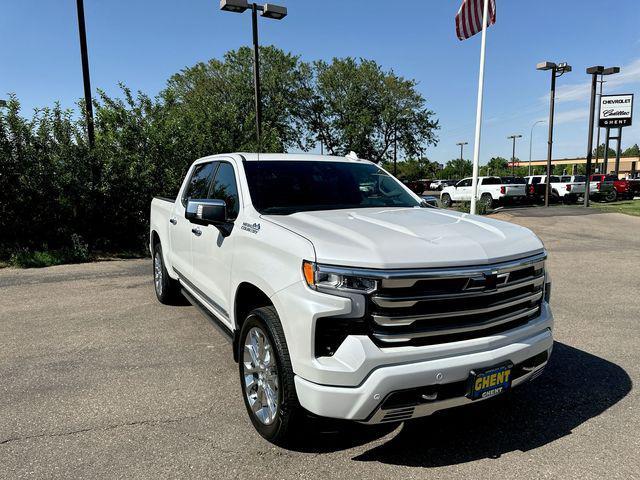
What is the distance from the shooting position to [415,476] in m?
2.62

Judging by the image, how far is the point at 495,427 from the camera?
3146mm

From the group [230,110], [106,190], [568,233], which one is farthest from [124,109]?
[568,233]

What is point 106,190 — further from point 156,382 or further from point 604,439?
point 604,439

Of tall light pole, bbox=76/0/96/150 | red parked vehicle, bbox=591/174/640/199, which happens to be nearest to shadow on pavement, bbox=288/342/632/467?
tall light pole, bbox=76/0/96/150

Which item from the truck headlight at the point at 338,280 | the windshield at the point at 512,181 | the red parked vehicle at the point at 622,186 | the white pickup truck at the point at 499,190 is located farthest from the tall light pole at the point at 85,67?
the red parked vehicle at the point at 622,186

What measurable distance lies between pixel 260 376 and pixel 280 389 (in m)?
0.37

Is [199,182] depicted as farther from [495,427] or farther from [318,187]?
[495,427]

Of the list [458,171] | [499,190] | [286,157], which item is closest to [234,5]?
[286,157]

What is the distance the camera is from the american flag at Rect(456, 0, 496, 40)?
13679mm

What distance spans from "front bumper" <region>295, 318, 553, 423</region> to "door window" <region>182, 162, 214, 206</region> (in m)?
2.71

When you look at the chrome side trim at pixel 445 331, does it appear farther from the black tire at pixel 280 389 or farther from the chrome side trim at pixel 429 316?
the black tire at pixel 280 389

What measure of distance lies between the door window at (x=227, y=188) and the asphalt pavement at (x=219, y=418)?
1.42 meters

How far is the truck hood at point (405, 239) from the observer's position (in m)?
2.46

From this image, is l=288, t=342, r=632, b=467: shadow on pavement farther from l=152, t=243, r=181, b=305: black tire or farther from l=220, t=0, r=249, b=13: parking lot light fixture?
l=220, t=0, r=249, b=13: parking lot light fixture
